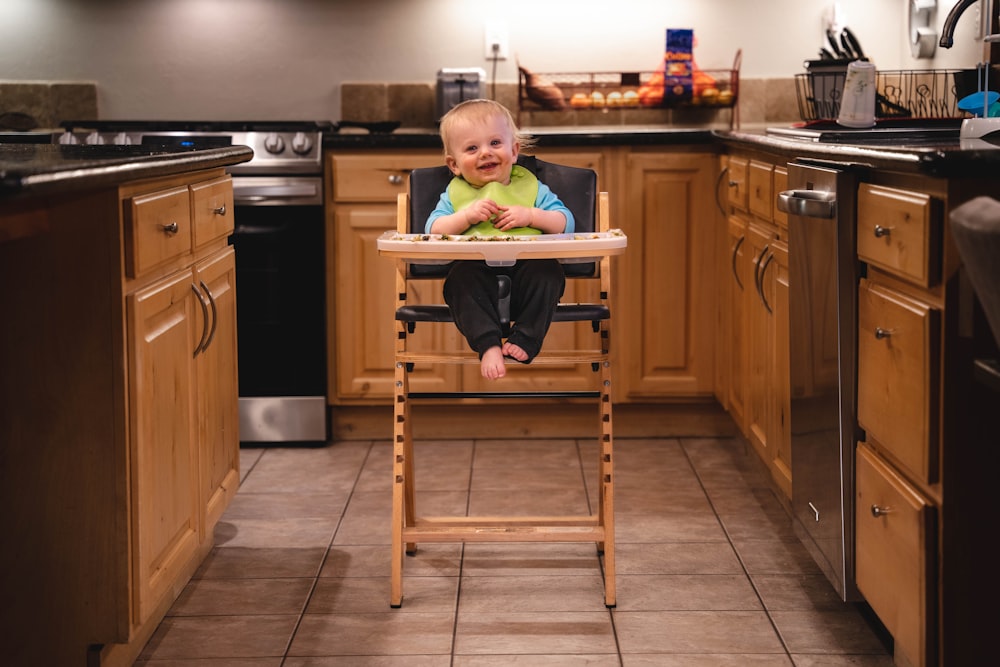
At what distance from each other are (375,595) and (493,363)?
0.56 metres

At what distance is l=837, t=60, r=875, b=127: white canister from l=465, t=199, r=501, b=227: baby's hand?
3.29 feet

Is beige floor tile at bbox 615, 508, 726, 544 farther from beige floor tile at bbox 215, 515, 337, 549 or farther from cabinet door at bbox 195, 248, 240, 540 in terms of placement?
cabinet door at bbox 195, 248, 240, 540

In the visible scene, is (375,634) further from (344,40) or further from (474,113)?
(344,40)

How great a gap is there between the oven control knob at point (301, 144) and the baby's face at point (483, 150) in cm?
105

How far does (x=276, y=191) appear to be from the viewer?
145 inches

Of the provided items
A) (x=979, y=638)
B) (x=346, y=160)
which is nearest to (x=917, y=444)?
(x=979, y=638)

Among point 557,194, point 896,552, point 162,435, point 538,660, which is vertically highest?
point 557,194

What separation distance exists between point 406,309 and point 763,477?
1.30 meters

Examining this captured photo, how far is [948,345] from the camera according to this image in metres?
1.76

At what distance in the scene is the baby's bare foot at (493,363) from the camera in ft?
8.12

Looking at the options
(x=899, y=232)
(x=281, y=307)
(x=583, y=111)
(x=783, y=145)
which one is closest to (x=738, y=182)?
(x=783, y=145)

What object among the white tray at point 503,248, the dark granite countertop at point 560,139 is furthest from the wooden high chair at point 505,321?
the dark granite countertop at point 560,139

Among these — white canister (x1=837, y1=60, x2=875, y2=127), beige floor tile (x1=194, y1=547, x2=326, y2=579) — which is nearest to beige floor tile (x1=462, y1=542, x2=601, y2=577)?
beige floor tile (x1=194, y1=547, x2=326, y2=579)

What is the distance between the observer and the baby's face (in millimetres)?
2693
